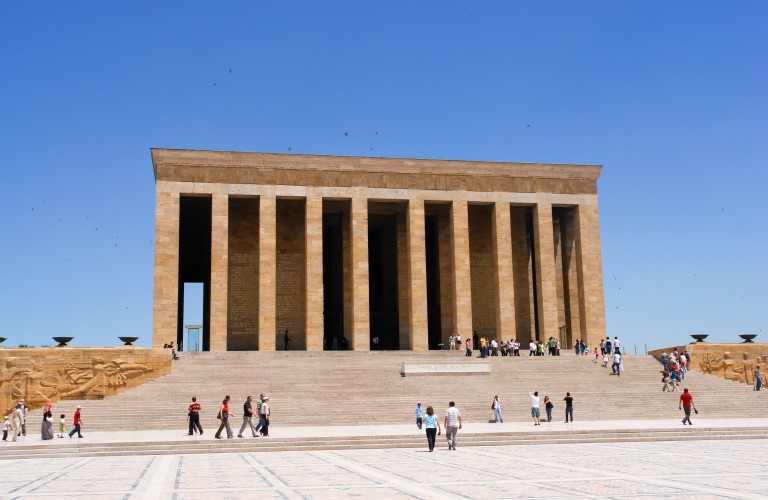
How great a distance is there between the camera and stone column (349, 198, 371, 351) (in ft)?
116

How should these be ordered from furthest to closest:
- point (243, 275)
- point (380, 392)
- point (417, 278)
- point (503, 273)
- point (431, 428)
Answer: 1. point (243, 275)
2. point (503, 273)
3. point (417, 278)
4. point (380, 392)
5. point (431, 428)

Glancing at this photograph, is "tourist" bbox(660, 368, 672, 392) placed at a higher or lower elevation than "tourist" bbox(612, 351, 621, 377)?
lower

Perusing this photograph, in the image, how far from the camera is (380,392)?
80.4 ft

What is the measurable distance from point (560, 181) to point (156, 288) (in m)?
19.6

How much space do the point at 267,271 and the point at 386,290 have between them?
8.36 meters

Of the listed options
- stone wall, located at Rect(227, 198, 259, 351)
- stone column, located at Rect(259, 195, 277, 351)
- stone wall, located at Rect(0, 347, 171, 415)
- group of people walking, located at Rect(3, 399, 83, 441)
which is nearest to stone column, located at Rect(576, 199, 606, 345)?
stone column, located at Rect(259, 195, 277, 351)

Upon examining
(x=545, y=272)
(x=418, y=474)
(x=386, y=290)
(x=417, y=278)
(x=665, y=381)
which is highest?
(x=545, y=272)

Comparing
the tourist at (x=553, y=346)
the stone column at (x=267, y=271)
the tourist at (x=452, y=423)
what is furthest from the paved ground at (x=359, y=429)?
the stone column at (x=267, y=271)

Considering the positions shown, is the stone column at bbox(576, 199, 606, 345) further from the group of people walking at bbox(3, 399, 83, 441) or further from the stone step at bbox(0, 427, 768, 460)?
the group of people walking at bbox(3, 399, 83, 441)

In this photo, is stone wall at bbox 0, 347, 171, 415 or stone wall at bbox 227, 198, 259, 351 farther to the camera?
stone wall at bbox 227, 198, 259, 351

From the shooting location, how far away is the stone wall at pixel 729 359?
29.6m

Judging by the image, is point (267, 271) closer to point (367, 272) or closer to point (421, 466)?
point (367, 272)

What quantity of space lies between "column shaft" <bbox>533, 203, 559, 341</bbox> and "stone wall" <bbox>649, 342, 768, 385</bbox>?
25.7 ft

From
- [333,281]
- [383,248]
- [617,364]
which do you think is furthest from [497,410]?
[333,281]
